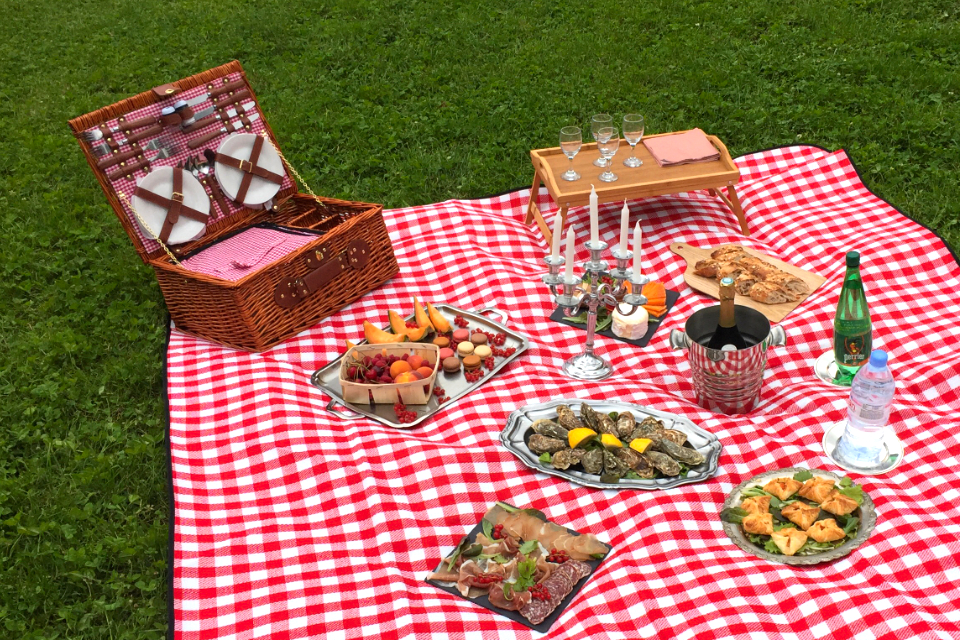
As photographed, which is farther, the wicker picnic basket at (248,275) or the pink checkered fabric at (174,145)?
the pink checkered fabric at (174,145)

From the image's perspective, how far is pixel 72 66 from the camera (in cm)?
812

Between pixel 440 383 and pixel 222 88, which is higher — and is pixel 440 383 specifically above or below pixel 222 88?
below

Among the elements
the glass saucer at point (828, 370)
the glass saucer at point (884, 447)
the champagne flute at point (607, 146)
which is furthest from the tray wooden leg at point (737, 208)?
the glass saucer at point (884, 447)

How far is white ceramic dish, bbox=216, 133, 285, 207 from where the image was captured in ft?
16.0

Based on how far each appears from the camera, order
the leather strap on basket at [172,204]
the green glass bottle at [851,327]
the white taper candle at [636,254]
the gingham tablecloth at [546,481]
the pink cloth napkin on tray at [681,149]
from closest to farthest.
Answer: the gingham tablecloth at [546,481]
the white taper candle at [636,254]
the green glass bottle at [851,327]
the leather strap on basket at [172,204]
the pink cloth napkin on tray at [681,149]

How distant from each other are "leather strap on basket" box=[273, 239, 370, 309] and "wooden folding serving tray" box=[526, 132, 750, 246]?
3.45ft

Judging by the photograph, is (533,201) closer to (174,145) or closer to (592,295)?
(592,295)

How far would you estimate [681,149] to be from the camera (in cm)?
514

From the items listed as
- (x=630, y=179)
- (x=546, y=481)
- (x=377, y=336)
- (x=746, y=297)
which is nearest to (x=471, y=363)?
(x=377, y=336)

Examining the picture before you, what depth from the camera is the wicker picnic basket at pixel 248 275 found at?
14.1 ft

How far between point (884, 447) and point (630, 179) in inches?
82.0

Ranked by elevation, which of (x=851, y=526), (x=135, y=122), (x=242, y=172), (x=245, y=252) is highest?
(x=135, y=122)

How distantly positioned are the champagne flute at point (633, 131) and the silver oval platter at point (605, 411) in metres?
1.80

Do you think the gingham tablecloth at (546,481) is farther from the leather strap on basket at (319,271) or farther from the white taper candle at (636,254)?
the white taper candle at (636,254)
